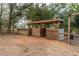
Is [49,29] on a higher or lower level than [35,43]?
higher

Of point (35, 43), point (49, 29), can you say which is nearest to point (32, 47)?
point (35, 43)

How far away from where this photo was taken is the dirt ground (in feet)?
6.00

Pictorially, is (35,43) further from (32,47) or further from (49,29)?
(49,29)

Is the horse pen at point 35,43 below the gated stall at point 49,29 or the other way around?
below

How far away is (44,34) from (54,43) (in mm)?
201

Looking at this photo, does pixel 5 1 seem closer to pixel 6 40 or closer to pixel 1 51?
pixel 6 40

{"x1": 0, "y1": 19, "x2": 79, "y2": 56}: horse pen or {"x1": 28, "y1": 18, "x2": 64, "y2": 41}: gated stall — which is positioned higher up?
{"x1": 28, "y1": 18, "x2": 64, "y2": 41}: gated stall

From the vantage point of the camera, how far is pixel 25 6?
6.07 ft

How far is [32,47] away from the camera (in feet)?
6.10

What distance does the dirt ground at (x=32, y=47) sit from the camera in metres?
1.83

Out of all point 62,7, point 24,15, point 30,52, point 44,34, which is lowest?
point 30,52

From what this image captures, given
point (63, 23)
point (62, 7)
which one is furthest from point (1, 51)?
point (62, 7)

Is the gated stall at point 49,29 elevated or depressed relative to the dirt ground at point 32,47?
elevated

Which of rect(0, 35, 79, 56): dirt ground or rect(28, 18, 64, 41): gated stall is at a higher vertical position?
rect(28, 18, 64, 41): gated stall
